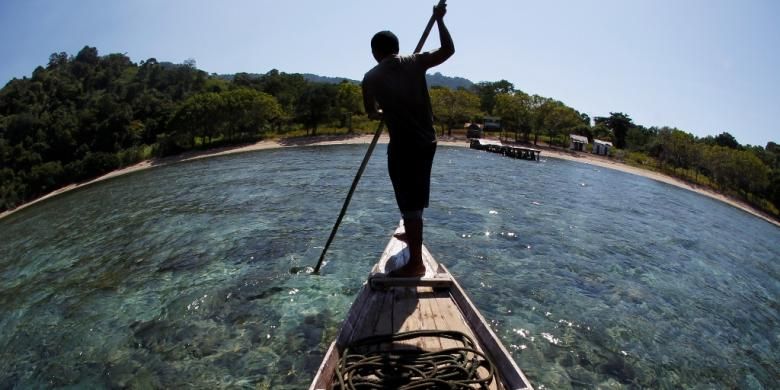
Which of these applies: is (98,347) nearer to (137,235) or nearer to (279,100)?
(137,235)

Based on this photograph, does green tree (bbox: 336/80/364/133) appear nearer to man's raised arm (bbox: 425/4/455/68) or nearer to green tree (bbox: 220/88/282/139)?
green tree (bbox: 220/88/282/139)

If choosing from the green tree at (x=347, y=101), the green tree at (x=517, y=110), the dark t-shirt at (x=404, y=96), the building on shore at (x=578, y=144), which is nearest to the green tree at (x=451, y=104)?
the green tree at (x=517, y=110)

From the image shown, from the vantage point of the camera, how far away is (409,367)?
368cm

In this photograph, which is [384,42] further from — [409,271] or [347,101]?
[347,101]

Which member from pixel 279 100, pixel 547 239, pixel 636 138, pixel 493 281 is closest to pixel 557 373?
pixel 493 281

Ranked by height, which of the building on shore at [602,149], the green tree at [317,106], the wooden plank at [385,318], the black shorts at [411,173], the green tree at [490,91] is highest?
the green tree at [490,91]

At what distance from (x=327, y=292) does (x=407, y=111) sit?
→ 716 cm

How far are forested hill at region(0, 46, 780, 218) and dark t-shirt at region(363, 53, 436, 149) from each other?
6512cm

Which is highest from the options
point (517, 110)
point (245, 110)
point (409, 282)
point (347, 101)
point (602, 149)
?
point (517, 110)

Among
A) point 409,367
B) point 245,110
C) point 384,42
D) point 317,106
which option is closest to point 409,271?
point 409,367

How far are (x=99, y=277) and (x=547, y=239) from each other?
651 inches

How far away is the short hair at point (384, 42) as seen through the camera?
5.29 metres

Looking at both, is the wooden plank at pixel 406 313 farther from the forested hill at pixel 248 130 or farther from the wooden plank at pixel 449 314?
the forested hill at pixel 248 130

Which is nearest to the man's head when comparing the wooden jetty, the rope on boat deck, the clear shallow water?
the rope on boat deck
